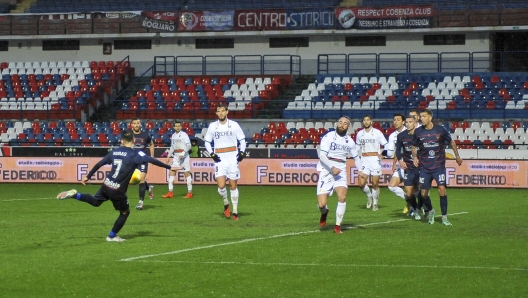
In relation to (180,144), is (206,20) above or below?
above

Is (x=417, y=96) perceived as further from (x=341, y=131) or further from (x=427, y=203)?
(x=341, y=131)

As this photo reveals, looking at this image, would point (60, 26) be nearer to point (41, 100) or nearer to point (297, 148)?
point (41, 100)

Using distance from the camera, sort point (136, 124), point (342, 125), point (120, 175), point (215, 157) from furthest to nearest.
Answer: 1. point (136, 124)
2. point (215, 157)
3. point (342, 125)
4. point (120, 175)

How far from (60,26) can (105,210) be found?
97.0 ft

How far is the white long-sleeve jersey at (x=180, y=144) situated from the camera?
2797cm

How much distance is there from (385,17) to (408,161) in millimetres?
26425

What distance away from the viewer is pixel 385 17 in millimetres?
45406

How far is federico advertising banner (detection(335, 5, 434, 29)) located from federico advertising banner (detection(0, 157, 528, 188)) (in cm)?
1352

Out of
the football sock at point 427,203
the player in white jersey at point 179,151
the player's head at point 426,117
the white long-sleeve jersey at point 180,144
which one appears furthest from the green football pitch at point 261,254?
the white long-sleeve jersey at point 180,144

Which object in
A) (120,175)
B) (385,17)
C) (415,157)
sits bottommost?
(120,175)

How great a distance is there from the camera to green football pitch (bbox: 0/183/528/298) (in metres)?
11.4

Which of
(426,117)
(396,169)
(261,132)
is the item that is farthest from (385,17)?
(426,117)

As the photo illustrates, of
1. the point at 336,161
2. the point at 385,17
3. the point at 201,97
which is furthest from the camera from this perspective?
the point at 201,97

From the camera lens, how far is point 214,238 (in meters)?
16.5
